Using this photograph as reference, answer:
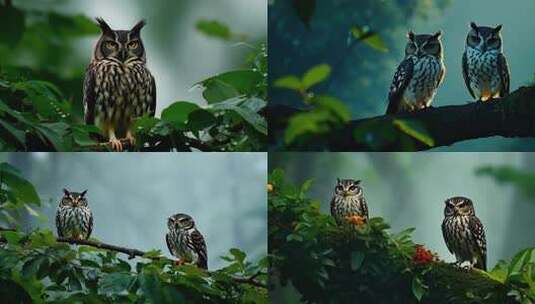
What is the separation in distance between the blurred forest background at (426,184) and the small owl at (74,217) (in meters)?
0.52

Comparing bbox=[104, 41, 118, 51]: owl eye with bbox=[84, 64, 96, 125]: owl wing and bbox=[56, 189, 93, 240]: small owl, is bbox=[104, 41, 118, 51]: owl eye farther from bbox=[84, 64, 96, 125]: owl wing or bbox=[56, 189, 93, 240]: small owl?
bbox=[56, 189, 93, 240]: small owl

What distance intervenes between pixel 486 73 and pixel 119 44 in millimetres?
957

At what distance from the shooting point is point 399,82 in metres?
2.27

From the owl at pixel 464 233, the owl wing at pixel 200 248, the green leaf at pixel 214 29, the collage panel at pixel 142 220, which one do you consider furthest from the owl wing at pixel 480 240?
the green leaf at pixel 214 29

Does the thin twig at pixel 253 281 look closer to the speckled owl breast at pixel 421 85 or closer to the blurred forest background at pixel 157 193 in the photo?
the blurred forest background at pixel 157 193

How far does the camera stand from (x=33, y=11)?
77 cm

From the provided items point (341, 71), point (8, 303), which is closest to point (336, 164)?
point (341, 71)

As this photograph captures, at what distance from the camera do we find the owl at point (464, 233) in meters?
2.26

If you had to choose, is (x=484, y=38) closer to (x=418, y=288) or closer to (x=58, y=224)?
(x=418, y=288)

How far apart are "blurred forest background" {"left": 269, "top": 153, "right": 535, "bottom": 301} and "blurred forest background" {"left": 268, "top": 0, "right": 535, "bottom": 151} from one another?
2.3 inches

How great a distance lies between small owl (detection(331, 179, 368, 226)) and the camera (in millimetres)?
2301

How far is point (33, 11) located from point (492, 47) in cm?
169

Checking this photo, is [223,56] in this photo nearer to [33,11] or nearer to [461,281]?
[461,281]

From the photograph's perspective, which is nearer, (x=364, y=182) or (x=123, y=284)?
(x=123, y=284)
